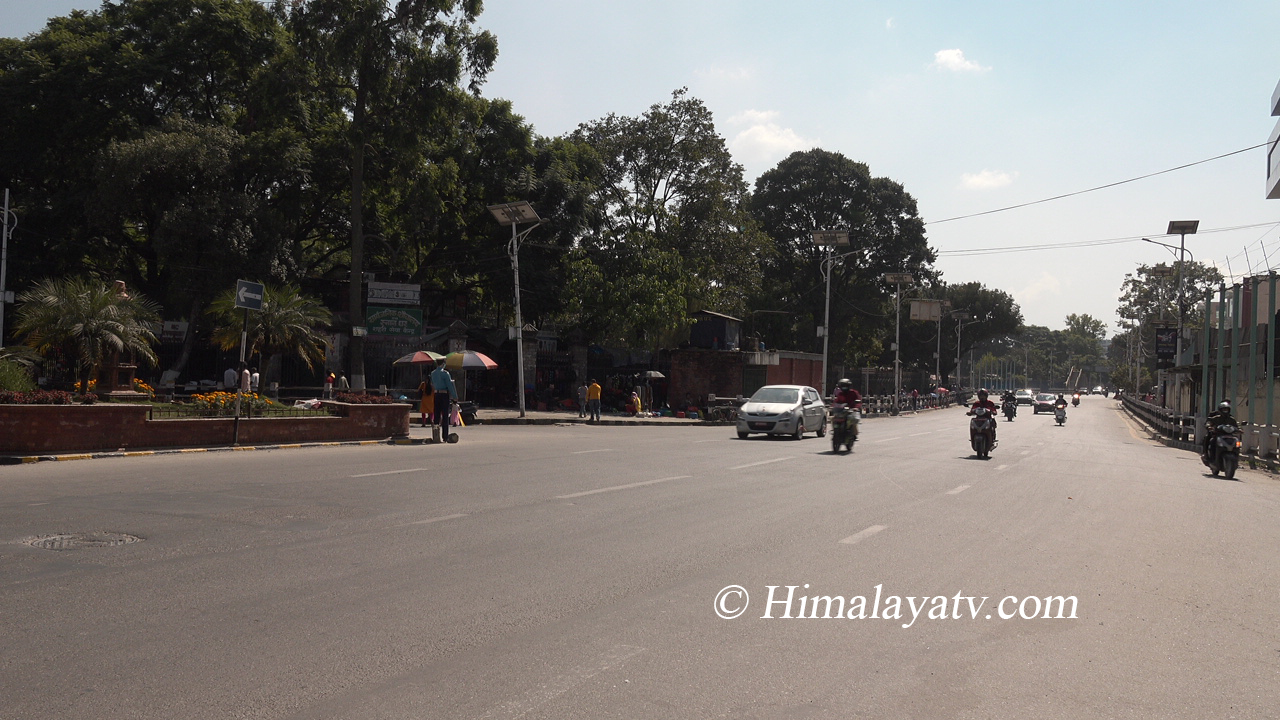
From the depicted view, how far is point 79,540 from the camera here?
7758mm

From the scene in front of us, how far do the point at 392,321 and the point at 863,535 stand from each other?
31649 millimetres

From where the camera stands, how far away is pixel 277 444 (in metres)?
19.3

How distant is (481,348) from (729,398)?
474 inches

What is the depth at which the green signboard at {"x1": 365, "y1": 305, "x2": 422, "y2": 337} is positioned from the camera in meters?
37.9

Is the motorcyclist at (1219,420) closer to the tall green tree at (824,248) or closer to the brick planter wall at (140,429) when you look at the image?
the brick planter wall at (140,429)

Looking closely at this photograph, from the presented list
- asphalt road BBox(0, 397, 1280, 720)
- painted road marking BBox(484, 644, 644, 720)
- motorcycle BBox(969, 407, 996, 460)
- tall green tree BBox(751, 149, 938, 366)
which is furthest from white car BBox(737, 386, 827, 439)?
tall green tree BBox(751, 149, 938, 366)

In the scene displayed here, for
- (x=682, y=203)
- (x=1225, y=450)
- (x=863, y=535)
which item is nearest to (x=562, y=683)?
(x=863, y=535)

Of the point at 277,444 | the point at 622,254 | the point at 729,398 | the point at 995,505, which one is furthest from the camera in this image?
the point at 622,254

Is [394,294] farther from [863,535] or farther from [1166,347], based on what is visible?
[1166,347]

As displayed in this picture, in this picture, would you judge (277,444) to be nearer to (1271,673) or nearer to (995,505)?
(995,505)

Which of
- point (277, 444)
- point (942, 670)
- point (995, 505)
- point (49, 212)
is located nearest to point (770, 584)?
point (942, 670)

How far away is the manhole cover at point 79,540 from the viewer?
7500 millimetres

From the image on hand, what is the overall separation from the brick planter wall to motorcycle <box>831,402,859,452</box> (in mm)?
10431

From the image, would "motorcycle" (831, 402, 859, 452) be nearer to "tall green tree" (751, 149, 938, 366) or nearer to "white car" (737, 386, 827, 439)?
"white car" (737, 386, 827, 439)
